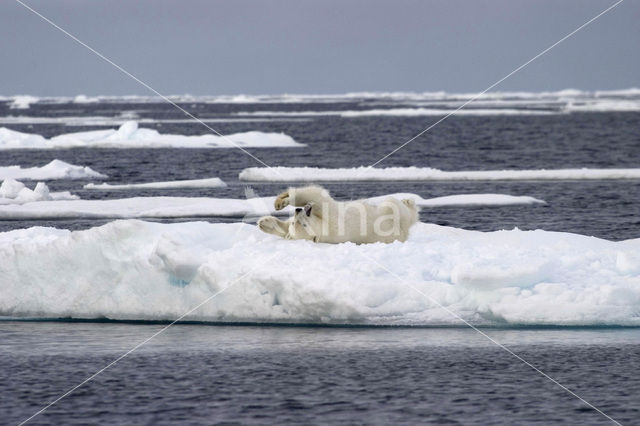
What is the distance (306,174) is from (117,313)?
23240 mm

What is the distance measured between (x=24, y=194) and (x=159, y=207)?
171 inches

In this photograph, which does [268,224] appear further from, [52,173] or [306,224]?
[52,173]

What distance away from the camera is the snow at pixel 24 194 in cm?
2855

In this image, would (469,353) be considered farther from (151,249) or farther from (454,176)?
(454,176)

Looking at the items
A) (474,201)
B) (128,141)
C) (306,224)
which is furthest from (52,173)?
(306,224)

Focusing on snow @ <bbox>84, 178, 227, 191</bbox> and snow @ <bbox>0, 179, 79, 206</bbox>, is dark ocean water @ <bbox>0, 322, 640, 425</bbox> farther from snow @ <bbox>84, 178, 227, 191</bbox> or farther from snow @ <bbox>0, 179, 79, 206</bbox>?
snow @ <bbox>84, 178, 227, 191</bbox>

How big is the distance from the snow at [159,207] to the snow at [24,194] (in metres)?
0.98

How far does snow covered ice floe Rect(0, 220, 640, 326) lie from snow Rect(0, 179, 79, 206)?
14.0 meters

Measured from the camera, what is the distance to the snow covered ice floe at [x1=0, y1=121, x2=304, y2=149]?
2203 inches

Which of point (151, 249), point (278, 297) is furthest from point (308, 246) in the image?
point (151, 249)

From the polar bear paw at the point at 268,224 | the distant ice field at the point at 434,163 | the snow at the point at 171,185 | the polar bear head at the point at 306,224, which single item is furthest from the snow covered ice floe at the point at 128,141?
the polar bear head at the point at 306,224

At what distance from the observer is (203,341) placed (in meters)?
12.6

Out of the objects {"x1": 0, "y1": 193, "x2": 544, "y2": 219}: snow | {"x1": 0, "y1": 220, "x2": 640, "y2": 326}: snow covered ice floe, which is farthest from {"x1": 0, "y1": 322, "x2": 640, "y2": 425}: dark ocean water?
{"x1": 0, "y1": 193, "x2": 544, "y2": 219}: snow

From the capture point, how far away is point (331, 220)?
14.6 m
